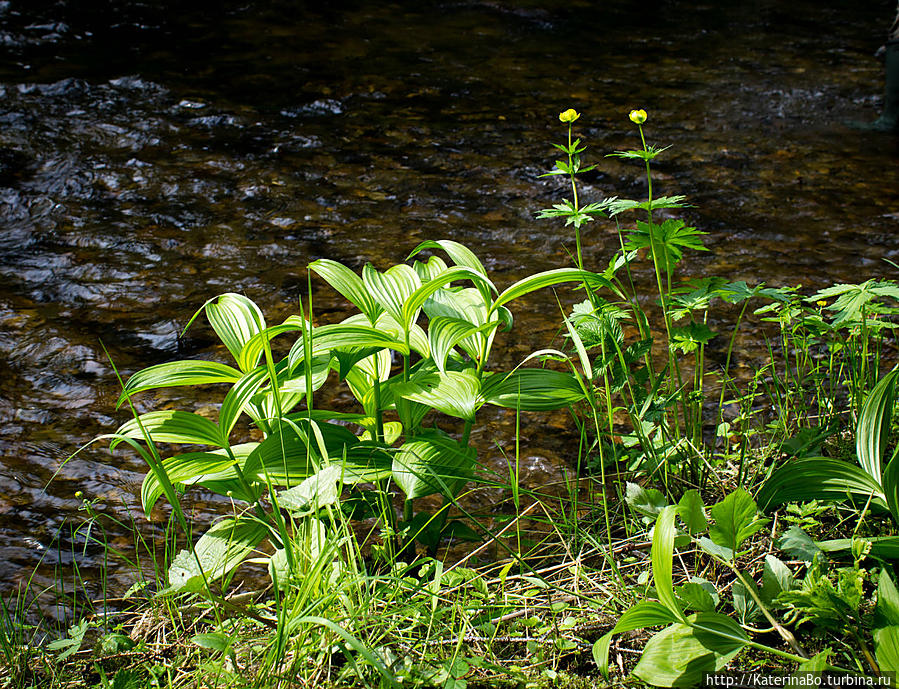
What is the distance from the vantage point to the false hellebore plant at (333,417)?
1.16 metres

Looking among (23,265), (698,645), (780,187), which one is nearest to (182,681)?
(698,645)

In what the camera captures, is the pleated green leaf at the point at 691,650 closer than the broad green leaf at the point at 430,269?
Yes

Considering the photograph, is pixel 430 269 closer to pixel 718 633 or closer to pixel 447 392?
pixel 447 392

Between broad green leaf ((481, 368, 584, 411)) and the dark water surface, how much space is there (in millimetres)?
522

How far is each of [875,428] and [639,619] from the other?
46cm

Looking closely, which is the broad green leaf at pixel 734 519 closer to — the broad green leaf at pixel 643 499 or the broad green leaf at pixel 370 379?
the broad green leaf at pixel 643 499

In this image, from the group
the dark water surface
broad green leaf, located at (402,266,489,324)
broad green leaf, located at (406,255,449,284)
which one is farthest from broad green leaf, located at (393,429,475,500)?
the dark water surface

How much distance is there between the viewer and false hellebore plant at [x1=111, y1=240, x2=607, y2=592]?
1158 mm

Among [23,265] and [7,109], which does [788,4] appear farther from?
[23,265]

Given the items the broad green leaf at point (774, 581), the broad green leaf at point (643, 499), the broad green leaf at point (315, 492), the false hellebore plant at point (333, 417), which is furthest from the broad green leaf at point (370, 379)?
the broad green leaf at point (774, 581)

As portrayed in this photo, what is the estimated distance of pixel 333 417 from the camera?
A: 4.20 ft

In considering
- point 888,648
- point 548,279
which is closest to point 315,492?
point 548,279

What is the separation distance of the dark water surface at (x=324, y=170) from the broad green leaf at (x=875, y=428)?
763 millimetres

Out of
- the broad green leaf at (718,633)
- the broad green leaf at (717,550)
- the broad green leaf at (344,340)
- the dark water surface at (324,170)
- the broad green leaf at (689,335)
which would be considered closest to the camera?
the broad green leaf at (718,633)
